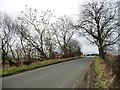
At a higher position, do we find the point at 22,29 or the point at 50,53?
the point at 22,29

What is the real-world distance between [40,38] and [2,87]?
137ft

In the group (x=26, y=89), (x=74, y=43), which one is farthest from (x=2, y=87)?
(x=74, y=43)

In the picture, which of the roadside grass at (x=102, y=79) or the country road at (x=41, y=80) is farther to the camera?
the country road at (x=41, y=80)

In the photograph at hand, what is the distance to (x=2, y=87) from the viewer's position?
1265 centimetres

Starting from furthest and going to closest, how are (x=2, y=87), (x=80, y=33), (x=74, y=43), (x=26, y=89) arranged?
(x=74, y=43), (x=80, y=33), (x=2, y=87), (x=26, y=89)

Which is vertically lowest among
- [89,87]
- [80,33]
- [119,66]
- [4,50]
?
[89,87]

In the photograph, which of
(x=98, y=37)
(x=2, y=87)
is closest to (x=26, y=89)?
(x=2, y=87)

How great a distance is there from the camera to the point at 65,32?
2876 inches

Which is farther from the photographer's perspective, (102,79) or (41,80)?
(41,80)

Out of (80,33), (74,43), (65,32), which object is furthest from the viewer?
(74,43)

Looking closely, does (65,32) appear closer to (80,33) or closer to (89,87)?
(80,33)

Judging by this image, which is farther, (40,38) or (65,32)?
(65,32)

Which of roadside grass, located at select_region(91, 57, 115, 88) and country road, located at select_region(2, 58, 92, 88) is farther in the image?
country road, located at select_region(2, 58, 92, 88)

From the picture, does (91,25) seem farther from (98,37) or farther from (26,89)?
(26,89)
